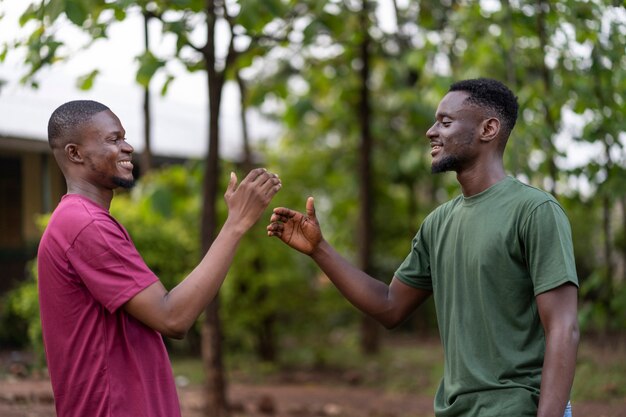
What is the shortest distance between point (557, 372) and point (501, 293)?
315mm

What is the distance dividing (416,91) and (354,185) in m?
2.27

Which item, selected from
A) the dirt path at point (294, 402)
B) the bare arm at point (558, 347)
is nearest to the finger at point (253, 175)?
the bare arm at point (558, 347)

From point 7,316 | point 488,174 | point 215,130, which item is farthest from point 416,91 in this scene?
point 488,174

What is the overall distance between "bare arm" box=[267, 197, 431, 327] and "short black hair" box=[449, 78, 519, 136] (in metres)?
0.73

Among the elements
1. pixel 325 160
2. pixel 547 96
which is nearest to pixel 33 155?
pixel 325 160

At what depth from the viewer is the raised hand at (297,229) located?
3.40 metres

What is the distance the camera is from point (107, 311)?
2.73 m

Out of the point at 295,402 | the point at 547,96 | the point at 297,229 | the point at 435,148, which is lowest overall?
the point at 295,402

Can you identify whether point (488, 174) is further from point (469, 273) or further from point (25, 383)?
point (25, 383)

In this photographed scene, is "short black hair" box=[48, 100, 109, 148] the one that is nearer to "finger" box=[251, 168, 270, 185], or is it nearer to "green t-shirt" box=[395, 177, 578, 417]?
"finger" box=[251, 168, 270, 185]

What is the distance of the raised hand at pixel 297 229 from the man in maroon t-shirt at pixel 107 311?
0.56 m

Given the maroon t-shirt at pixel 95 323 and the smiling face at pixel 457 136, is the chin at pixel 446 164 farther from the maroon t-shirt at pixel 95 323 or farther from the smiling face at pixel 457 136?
the maroon t-shirt at pixel 95 323

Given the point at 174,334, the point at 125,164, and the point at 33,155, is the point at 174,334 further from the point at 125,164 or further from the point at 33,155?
the point at 33,155

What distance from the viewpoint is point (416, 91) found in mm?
11820
